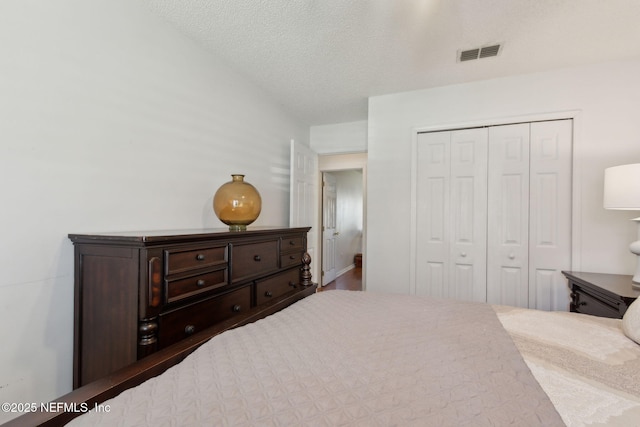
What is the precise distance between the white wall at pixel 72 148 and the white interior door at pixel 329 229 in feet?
10.0

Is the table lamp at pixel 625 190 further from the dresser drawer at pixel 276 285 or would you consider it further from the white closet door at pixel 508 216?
the dresser drawer at pixel 276 285

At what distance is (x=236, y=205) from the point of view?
1987 millimetres

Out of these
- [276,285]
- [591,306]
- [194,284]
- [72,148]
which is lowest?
[591,306]

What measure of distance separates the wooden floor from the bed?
3.77 m

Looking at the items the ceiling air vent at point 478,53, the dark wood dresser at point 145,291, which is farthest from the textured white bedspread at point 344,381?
the ceiling air vent at point 478,53

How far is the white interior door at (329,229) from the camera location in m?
5.13

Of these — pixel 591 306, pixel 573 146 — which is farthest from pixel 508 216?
pixel 591 306

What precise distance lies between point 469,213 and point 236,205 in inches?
87.2

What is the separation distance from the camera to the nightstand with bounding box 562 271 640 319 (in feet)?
5.79

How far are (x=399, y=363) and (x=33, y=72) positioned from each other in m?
1.95

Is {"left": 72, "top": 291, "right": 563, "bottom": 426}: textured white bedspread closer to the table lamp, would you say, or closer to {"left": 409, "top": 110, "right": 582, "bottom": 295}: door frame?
the table lamp

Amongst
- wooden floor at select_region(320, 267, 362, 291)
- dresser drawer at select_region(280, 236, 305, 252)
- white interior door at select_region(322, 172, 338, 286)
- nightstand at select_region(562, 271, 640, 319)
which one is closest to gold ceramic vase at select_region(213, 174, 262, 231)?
dresser drawer at select_region(280, 236, 305, 252)

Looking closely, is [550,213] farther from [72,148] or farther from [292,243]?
[72,148]

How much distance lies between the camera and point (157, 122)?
1913 millimetres
